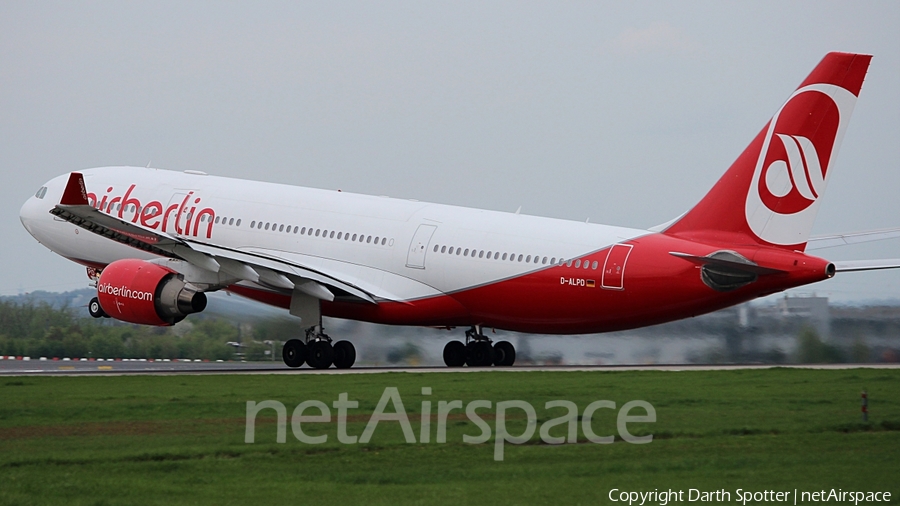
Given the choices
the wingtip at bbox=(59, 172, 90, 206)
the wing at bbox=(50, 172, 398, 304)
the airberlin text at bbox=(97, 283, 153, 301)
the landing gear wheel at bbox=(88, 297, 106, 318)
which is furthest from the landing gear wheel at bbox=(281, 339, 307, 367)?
the landing gear wheel at bbox=(88, 297, 106, 318)

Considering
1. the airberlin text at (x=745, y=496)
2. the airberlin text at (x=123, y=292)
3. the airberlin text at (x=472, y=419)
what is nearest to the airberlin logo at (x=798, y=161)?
the airberlin text at (x=472, y=419)

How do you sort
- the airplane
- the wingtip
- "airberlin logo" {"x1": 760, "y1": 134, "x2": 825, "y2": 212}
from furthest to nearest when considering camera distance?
the wingtip
the airplane
"airberlin logo" {"x1": 760, "y1": 134, "x2": 825, "y2": 212}

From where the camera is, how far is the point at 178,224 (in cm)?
3553

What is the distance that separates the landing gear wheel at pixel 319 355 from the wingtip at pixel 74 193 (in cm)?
686

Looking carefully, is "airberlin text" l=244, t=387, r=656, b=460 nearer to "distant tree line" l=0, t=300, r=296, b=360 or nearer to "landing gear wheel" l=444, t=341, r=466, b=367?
"landing gear wheel" l=444, t=341, r=466, b=367

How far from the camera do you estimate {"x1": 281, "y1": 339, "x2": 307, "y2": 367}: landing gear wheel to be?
32.4 metres

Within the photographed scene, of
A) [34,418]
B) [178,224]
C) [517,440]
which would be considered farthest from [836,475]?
[178,224]

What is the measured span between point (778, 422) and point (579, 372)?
9588 mm

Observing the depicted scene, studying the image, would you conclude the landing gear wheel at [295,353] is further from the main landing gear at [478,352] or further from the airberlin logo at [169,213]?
the airberlin logo at [169,213]

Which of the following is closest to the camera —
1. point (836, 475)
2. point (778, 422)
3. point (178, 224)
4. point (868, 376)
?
point (836, 475)

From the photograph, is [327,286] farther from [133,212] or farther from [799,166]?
[799,166]

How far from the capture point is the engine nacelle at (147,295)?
100ft

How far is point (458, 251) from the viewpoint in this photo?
3200cm

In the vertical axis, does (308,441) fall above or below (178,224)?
below
